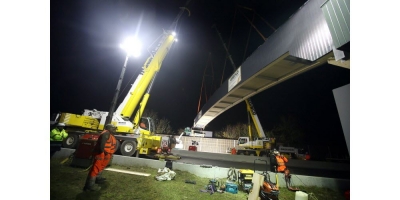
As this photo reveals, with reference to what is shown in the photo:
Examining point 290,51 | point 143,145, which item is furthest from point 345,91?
point 143,145

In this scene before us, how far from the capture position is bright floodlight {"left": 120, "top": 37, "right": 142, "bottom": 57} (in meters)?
8.06

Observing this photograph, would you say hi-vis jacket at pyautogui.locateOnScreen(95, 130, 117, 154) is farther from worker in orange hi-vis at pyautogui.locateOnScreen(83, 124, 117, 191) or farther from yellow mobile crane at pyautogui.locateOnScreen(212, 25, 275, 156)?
yellow mobile crane at pyautogui.locateOnScreen(212, 25, 275, 156)

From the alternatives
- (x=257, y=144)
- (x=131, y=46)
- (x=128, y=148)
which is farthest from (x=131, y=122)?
(x=257, y=144)

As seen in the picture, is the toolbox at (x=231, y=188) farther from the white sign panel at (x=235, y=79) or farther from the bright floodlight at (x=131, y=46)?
the bright floodlight at (x=131, y=46)

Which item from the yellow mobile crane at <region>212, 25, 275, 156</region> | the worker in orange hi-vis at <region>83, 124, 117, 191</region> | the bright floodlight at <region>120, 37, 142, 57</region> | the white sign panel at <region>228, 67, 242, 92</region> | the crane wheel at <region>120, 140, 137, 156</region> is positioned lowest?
the yellow mobile crane at <region>212, 25, 275, 156</region>

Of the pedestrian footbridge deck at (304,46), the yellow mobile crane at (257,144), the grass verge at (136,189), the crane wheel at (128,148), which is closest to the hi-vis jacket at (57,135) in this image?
the grass verge at (136,189)

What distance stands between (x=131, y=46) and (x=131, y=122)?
16.7ft

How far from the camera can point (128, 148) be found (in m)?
9.67

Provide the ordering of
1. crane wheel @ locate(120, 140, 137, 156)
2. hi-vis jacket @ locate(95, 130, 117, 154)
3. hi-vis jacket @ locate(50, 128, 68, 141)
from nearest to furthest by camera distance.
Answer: hi-vis jacket @ locate(95, 130, 117, 154), hi-vis jacket @ locate(50, 128, 68, 141), crane wheel @ locate(120, 140, 137, 156)

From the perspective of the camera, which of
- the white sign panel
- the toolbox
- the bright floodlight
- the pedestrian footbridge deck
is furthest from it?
the white sign panel

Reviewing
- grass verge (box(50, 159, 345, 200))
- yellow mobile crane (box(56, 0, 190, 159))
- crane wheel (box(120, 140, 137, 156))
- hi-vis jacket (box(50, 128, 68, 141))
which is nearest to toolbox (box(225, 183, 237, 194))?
grass verge (box(50, 159, 345, 200))

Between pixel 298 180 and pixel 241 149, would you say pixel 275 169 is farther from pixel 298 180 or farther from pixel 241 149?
pixel 241 149

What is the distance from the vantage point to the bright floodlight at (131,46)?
8055 mm

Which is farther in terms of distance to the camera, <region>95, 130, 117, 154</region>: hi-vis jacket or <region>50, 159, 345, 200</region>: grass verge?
<region>95, 130, 117, 154</region>: hi-vis jacket
